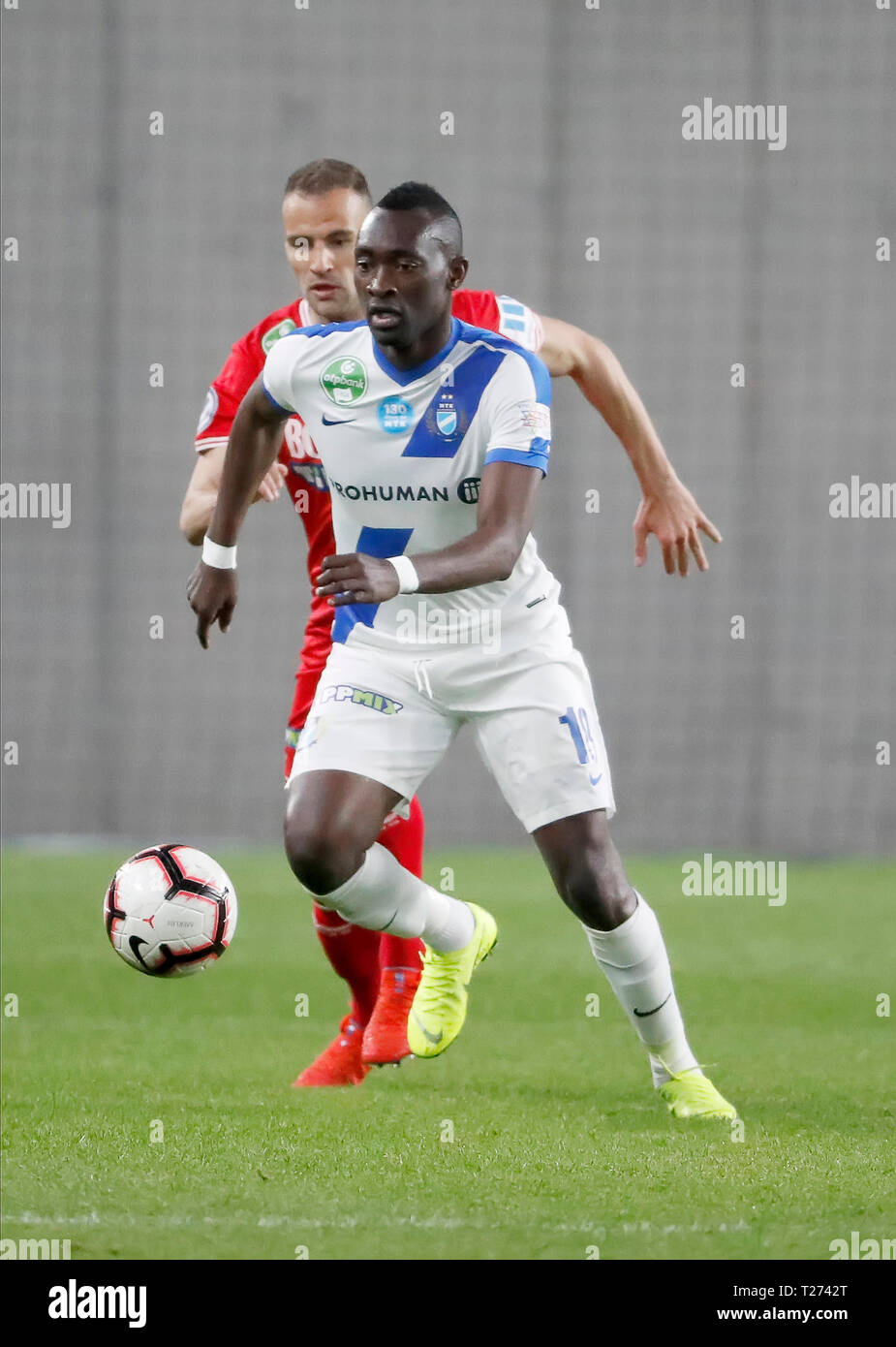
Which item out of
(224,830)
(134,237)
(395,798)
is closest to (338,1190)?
(395,798)

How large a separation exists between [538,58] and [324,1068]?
8.51 meters

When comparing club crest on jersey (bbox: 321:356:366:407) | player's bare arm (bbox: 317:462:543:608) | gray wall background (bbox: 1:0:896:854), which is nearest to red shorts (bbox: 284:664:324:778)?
club crest on jersey (bbox: 321:356:366:407)

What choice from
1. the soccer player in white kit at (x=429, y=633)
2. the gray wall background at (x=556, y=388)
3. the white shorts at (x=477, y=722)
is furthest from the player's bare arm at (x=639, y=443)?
the gray wall background at (x=556, y=388)

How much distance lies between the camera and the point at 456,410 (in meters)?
4.34

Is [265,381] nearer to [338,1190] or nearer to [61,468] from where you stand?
[338,1190]

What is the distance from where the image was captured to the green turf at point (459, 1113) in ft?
10.8

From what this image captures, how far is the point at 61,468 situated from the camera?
11703 mm

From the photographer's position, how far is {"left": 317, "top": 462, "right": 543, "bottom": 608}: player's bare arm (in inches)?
144

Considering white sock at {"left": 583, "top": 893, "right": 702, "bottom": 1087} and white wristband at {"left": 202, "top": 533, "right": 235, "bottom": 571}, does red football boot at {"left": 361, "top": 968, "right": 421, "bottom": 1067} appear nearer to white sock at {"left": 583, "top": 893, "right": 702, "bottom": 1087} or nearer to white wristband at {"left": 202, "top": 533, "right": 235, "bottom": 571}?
white sock at {"left": 583, "top": 893, "right": 702, "bottom": 1087}

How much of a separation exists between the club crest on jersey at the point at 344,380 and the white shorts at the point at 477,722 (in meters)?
0.65

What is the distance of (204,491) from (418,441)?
1094mm

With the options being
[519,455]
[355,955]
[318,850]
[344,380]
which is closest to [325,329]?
[344,380]

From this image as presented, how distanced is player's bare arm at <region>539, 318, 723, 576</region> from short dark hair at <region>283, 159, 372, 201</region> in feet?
2.23

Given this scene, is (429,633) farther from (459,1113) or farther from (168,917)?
(459,1113)
